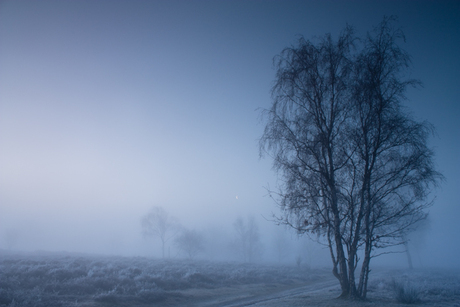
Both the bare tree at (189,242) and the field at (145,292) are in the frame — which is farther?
the bare tree at (189,242)

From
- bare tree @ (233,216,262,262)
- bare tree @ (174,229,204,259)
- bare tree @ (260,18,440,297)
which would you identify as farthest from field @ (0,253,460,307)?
bare tree @ (233,216,262,262)

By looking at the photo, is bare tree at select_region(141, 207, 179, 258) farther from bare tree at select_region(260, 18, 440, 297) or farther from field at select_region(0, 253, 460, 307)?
bare tree at select_region(260, 18, 440, 297)

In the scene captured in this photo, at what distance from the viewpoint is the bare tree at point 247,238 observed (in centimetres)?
7538

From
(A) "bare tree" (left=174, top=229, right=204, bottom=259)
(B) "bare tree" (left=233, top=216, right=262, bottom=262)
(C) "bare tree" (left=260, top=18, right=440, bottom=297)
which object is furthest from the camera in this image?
(B) "bare tree" (left=233, top=216, right=262, bottom=262)

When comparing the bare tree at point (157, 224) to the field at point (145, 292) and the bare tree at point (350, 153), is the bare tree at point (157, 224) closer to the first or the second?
the field at point (145, 292)

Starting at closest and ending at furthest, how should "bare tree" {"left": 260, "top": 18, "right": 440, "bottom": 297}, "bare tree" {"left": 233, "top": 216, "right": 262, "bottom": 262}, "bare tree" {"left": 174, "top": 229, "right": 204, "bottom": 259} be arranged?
1. "bare tree" {"left": 260, "top": 18, "right": 440, "bottom": 297}
2. "bare tree" {"left": 174, "top": 229, "right": 204, "bottom": 259}
3. "bare tree" {"left": 233, "top": 216, "right": 262, "bottom": 262}

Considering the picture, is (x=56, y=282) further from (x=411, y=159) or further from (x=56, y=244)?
(x=56, y=244)

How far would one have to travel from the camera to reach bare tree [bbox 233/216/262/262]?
75375 mm

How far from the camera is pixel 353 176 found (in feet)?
35.1

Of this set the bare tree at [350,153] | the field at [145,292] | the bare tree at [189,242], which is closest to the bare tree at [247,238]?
the bare tree at [189,242]

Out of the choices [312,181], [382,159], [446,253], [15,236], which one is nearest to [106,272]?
[312,181]

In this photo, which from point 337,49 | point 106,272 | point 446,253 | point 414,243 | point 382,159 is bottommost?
point 446,253

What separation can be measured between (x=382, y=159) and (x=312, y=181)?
141 inches

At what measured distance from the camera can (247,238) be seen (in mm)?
75625
